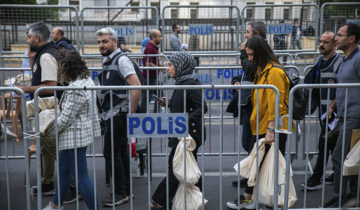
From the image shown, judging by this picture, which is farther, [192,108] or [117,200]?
[117,200]

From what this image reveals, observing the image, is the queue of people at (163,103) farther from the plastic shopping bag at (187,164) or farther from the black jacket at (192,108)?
the plastic shopping bag at (187,164)

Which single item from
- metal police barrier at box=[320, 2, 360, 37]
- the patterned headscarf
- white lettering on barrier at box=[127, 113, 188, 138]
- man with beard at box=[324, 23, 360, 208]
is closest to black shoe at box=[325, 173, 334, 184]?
man with beard at box=[324, 23, 360, 208]

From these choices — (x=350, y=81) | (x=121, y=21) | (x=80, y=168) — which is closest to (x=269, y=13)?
(x=121, y=21)

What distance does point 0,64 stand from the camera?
10695mm

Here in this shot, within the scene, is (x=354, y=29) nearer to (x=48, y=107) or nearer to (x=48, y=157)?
(x=48, y=107)

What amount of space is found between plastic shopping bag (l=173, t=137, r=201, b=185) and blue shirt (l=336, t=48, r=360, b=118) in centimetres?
159

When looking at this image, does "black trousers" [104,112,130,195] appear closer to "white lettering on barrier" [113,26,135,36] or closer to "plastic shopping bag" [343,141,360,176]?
"plastic shopping bag" [343,141,360,176]

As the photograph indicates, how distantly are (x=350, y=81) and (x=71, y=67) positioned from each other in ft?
9.36

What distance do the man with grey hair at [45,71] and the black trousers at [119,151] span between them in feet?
2.10

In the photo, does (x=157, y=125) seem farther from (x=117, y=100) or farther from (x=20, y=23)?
(x=20, y=23)

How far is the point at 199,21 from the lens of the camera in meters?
11.3

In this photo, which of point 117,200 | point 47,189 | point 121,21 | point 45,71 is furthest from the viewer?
point 121,21

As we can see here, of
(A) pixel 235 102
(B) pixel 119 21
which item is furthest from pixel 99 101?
(B) pixel 119 21

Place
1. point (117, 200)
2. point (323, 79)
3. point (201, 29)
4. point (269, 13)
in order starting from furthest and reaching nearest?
point (269, 13) → point (201, 29) → point (323, 79) → point (117, 200)
